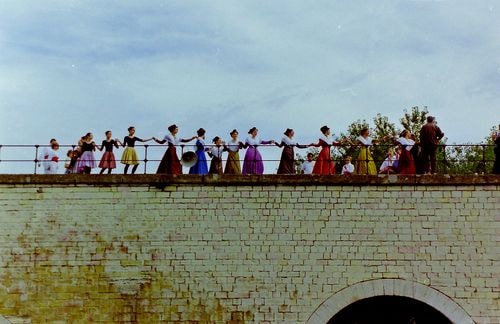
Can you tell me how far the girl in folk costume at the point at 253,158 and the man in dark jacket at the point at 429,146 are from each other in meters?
3.03

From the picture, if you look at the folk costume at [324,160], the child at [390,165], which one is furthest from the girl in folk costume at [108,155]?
the child at [390,165]

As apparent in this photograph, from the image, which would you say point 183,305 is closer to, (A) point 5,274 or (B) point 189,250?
(B) point 189,250

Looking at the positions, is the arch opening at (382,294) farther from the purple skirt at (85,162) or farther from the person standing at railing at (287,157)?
the purple skirt at (85,162)

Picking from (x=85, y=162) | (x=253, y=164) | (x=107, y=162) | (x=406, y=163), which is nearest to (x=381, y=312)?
(x=406, y=163)

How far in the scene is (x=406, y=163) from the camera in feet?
49.5

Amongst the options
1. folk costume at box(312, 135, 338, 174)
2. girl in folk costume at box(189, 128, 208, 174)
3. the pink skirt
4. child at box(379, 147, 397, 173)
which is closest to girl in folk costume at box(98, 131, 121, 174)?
the pink skirt

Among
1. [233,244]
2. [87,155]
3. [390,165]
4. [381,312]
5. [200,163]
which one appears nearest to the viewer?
[233,244]

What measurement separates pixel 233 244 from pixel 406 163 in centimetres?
A: 382

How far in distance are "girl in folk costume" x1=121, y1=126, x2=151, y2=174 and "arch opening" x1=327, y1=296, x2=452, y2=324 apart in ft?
17.2

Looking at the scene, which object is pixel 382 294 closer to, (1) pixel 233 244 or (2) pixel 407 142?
(1) pixel 233 244

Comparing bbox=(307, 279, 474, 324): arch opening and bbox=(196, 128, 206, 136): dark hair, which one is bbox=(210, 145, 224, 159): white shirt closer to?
bbox=(196, 128, 206, 136): dark hair

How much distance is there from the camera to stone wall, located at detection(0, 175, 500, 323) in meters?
14.2

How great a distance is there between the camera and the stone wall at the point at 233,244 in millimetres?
14156

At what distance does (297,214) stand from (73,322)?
15.3 feet
